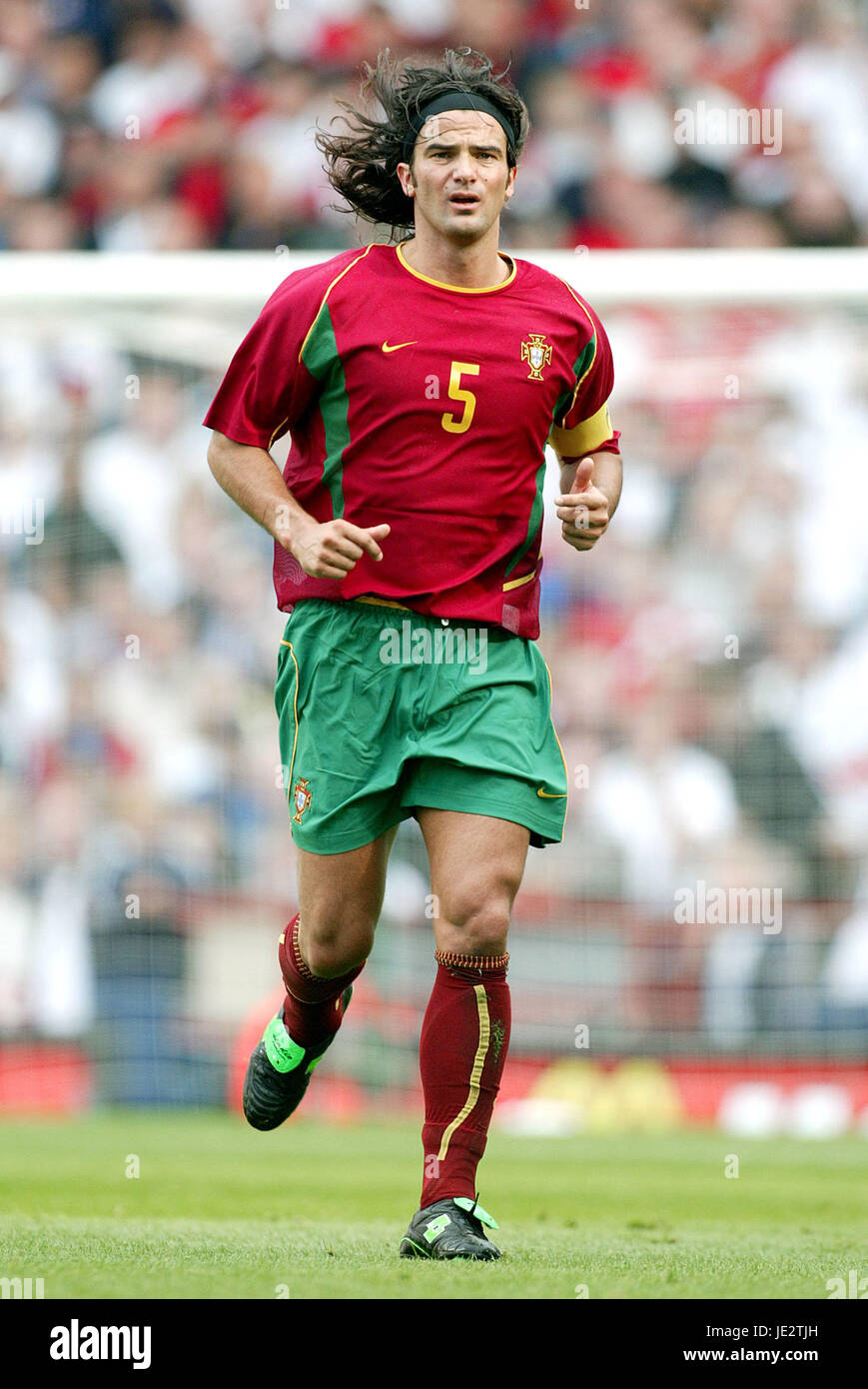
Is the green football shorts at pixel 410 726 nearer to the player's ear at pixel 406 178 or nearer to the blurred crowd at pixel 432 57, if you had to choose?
the player's ear at pixel 406 178

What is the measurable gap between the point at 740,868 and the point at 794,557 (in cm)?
173

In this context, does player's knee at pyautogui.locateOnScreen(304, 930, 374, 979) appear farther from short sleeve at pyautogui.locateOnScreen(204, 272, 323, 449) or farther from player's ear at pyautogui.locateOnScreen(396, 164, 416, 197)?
player's ear at pyautogui.locateOnScreen(396, 164, 416, 197)

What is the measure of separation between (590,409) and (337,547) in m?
0.98

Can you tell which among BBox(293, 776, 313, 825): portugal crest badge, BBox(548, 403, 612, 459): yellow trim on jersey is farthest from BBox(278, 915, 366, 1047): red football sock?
BBox(548, 403, 612, 459): yellow trim on jersey

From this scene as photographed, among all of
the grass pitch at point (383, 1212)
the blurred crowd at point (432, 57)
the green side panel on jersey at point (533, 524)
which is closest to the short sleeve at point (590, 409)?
the green side panel on jersey at point (533, 524)

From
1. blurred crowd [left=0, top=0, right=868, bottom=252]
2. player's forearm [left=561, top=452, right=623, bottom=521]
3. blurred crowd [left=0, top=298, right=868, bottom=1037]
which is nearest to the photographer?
player's forearm [left=561, top=452, right=623, bottom=521]

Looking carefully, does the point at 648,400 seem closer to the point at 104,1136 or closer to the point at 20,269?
the point at 20,269

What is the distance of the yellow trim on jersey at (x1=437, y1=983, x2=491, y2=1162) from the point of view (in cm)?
441

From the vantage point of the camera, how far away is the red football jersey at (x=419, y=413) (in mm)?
4652

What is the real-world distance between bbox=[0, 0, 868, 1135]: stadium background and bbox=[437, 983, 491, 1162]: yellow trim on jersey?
5.63 metres

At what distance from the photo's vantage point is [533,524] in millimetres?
4801

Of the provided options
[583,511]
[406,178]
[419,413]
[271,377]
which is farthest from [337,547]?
[406,178]

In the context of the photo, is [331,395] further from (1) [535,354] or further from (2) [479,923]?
(2) [479,923]
